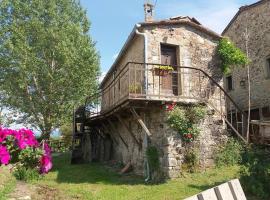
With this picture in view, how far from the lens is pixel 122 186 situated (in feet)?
33.1

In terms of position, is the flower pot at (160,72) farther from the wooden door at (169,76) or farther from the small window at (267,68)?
the small window at (267,68)

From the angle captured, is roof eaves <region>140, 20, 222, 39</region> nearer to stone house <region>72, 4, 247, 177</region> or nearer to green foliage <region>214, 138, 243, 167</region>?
stone house <region>72, 4, 247, 177</region>

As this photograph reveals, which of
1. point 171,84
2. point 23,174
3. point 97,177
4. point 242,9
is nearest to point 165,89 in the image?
point 171,84

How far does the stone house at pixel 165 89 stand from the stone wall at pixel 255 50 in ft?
14.0

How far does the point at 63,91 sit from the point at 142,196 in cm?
1234

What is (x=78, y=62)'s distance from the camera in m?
19.7

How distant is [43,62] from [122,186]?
11.6m

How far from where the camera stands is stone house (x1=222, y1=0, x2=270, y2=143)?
16578 mm

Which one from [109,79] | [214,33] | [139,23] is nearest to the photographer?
[139,23]

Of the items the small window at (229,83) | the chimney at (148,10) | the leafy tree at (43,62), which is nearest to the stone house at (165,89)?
the chimney at (148,10)

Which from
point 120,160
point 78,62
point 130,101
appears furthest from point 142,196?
point 78,62

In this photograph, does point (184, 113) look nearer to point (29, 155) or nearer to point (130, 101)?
point (130, 101)

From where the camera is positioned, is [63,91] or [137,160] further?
[63,91]

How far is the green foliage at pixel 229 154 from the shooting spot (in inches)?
439
